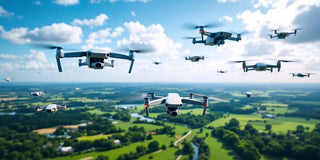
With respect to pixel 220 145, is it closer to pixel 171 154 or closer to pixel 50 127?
pixel 171 154

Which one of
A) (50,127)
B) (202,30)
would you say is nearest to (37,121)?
(50,127)

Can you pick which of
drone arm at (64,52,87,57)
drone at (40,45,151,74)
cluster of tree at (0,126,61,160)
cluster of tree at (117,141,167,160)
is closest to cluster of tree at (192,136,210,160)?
cluster of tree at (117,141,167,160)

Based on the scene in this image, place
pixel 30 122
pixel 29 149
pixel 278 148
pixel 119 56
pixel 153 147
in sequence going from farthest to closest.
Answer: pixel 30 122 < pixel 153 147 < pixel 29 149 < pixel 278 148 < pixel 119 56

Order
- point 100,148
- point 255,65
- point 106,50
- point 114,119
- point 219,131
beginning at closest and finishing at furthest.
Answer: point 106,50 < point 255,65 < point 100,148 < point 219,131 < point 114,119

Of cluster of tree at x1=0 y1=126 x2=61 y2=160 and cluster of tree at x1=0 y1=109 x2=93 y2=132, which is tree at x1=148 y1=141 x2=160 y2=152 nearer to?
cluster of tree at x1=0 y1=126 x2=61 y2=160

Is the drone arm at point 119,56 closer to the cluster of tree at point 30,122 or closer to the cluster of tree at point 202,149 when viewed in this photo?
the cluster of tree at point 202,149

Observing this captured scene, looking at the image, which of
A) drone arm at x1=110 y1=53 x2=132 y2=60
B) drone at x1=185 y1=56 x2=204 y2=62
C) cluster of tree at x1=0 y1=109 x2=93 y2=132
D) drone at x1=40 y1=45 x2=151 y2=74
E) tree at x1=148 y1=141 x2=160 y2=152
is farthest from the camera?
cluster of tree at x1=0 y1=109 x2=93 y2=132

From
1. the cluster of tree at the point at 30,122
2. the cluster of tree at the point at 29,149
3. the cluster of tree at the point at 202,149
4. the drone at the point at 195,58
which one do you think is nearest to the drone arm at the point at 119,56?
the drone at the point at 195,58

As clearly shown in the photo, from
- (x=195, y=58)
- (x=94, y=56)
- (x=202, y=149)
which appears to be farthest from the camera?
(x=202, y=149)

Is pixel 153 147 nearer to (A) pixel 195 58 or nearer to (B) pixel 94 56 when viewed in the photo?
(A) pixel 195 58

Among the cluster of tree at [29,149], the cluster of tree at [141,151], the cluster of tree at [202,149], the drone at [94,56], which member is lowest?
the cluster of tree at [202,149]

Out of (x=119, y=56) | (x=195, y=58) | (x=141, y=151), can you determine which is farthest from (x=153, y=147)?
(x=119, y=56)
